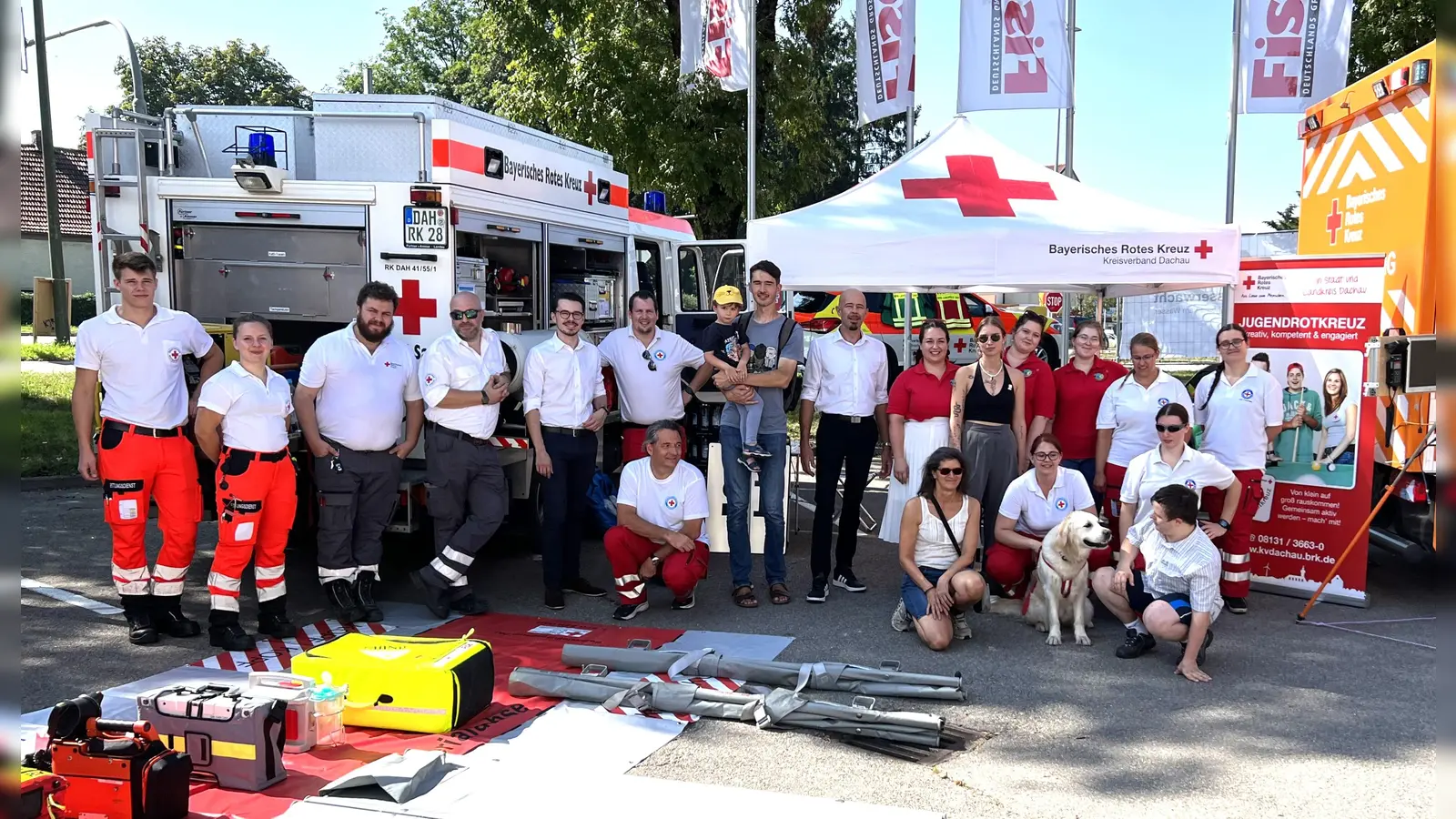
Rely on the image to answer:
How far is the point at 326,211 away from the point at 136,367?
166cm

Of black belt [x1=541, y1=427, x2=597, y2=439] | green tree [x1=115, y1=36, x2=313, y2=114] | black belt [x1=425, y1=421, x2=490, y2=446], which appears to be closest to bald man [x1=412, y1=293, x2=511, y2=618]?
black belt [x1=425, y1=421, x2=490, y2=446]

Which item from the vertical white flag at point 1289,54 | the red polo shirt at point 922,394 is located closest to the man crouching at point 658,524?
the red polo shirt at point 922,394

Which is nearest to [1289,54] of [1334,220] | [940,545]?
[1334,220]

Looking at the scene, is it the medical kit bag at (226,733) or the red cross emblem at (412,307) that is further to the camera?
the red cross emblem at (412,307)

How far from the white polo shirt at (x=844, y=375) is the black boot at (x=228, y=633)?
3.64m

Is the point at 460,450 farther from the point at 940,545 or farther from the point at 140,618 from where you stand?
the point at 940,545

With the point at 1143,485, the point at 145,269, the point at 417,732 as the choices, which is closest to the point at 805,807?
the point at 417,732

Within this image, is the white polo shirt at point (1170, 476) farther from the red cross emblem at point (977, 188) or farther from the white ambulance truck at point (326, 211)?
the white ambulance truck at point (326, 211)

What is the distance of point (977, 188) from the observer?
25.1 feet

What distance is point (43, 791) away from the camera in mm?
3314

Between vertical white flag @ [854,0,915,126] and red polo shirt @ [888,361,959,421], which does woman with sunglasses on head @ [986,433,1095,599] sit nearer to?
red polo shirt @ [888,361,959,421]

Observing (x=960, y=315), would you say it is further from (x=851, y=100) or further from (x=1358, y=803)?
(x=1358, y=803)

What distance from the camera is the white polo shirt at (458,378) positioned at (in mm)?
→ 6535

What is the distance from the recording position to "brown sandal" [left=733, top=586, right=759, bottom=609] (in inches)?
272
